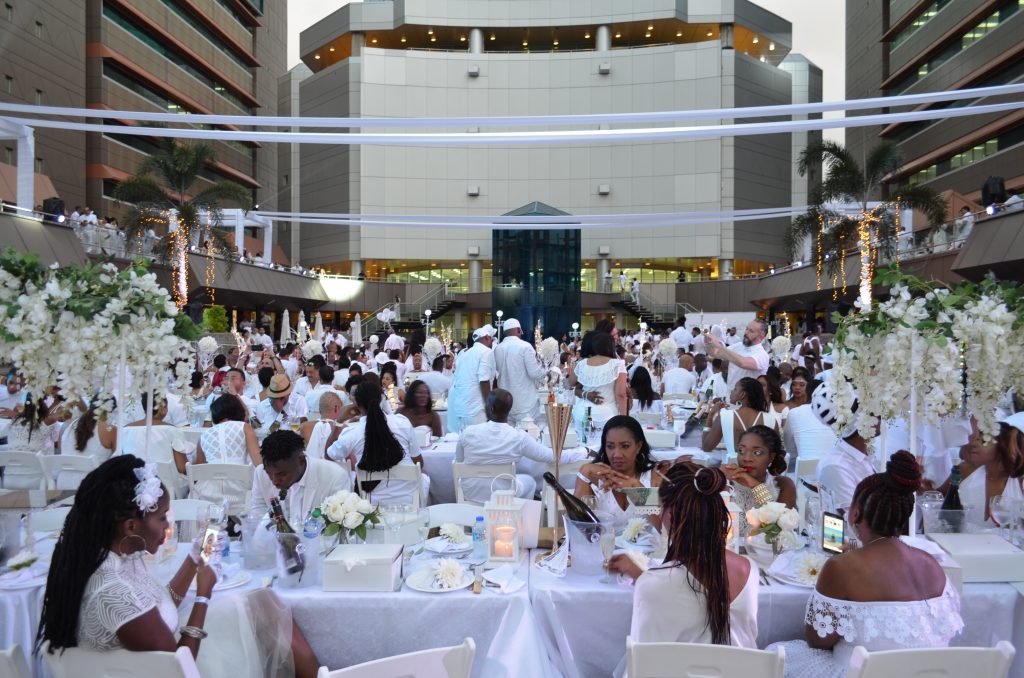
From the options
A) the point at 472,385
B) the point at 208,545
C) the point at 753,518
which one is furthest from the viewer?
the point at 472,385

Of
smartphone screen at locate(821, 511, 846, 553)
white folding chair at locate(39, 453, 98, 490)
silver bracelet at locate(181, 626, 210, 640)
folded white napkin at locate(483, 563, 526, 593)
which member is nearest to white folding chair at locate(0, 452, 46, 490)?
white folding chair at locate(39, 453, 98, 490)

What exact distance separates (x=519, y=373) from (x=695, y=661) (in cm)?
575

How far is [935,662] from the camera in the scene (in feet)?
7.13

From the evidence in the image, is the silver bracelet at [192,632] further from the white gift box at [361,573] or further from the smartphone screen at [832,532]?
the smartphone screen at [832,532]

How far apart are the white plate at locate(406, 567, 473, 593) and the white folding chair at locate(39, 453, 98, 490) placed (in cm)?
328

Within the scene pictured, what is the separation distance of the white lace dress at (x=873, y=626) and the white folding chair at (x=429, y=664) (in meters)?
0.97

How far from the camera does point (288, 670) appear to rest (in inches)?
112

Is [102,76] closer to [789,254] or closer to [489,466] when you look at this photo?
[789,254]

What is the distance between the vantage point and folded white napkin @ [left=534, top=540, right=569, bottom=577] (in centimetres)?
308

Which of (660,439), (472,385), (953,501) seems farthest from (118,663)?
(472,385)

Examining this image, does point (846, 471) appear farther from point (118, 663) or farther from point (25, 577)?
point (25, 577)

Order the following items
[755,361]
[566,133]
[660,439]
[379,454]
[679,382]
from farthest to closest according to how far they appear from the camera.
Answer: [679,382], [566,133], [755,361], [660,439], [379,454]

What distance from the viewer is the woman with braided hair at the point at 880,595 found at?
2.42 m

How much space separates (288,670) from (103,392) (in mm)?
1476
